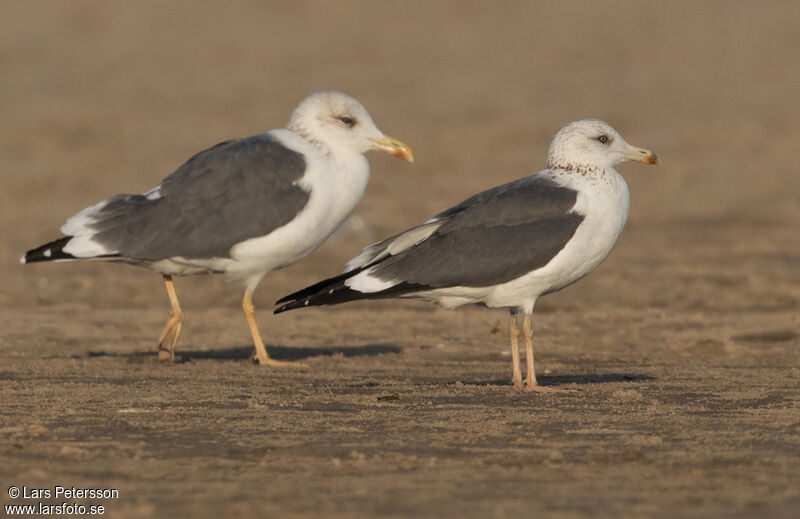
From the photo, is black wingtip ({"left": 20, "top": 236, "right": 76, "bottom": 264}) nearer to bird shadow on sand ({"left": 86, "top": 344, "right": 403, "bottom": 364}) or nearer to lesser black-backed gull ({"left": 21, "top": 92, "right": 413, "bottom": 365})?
lesser black-backed gull ({"left": 21, "top": 92, "right": 413, "bottom": 365})

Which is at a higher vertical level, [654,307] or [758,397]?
[654,307]

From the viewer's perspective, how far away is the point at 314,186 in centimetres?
952

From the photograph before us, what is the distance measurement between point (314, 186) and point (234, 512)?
4.67m

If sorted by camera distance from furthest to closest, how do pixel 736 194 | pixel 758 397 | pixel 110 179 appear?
pixel 110 179 < pixel 736 194 < pixel 758 397

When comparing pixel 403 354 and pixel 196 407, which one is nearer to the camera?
pixel 196 407

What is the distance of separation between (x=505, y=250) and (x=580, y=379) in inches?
45.3

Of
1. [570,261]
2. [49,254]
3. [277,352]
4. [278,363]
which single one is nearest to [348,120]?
[277,352]

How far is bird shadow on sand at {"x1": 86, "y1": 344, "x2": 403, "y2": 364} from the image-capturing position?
32.6 feet

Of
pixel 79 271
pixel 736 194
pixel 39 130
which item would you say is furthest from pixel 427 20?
pixel 79 271

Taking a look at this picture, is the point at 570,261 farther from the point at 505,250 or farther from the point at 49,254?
the point at 49,254

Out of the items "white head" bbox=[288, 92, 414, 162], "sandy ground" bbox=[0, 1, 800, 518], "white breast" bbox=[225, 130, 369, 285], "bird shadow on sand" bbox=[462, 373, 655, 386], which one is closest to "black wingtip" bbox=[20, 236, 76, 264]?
"sandy ground" bbox=[0, 1, 800, 518]

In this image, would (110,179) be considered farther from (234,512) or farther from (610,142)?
(234,512)

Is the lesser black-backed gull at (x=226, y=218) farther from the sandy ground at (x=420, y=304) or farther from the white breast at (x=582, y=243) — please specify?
the white breast at (x=582, y=243)

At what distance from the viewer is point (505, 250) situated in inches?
323
